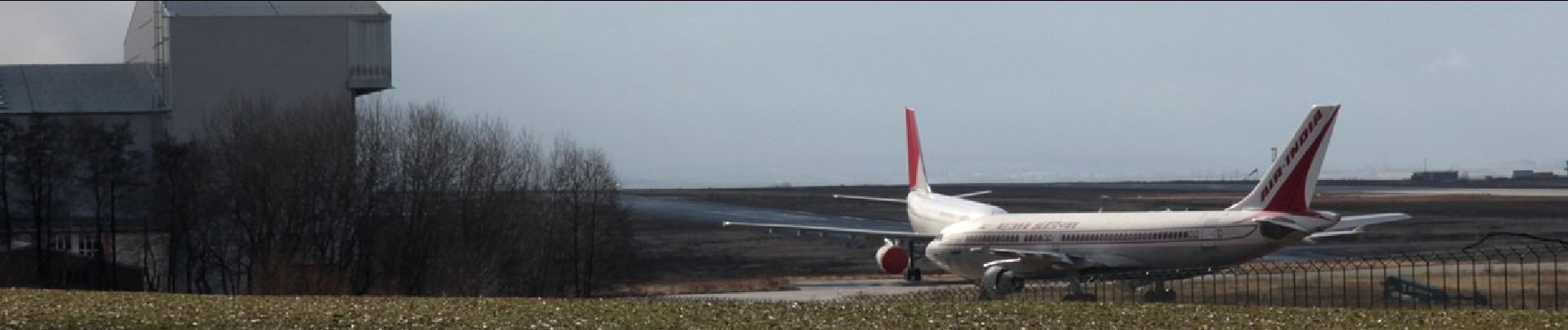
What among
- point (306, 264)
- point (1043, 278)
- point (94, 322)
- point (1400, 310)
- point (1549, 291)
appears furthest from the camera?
point (306, 264)

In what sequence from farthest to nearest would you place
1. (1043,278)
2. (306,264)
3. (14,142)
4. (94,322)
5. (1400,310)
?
1. (14,142)
2. (306,264)
3. (1043,278)
4. (1400,310)
5. (94,322)

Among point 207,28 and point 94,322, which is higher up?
point 207,28

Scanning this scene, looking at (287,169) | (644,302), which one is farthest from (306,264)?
(644,302)

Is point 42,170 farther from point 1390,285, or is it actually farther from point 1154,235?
point 1390,285

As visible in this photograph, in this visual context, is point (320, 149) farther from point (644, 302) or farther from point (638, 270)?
point (644, 302)

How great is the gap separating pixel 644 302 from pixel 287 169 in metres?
51.5

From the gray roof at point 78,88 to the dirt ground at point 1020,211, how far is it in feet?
80.7

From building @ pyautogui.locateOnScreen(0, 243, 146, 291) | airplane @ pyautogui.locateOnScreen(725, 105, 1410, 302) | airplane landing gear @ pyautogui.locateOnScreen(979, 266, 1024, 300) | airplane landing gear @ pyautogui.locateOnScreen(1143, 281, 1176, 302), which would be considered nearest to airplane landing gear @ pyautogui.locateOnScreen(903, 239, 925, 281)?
airplane @ pyautogui.locateOnScreen(725, 105, 1410, 302)

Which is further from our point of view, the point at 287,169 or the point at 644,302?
the point at 287,169

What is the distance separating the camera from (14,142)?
88812mm

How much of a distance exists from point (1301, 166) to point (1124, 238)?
240 inches

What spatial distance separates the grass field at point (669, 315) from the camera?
31141 mm

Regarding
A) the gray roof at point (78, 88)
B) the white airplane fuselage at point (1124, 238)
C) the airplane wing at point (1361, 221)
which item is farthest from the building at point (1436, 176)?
the gray roof at point (78, 88)

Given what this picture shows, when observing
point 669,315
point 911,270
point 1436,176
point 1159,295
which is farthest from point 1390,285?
point 1436,176
